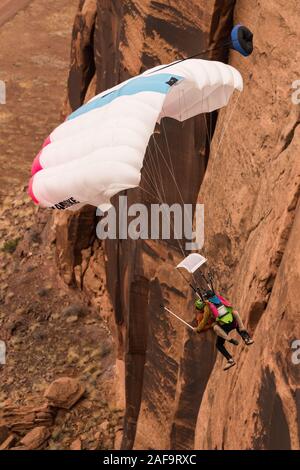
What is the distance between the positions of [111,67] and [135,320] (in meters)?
7.63

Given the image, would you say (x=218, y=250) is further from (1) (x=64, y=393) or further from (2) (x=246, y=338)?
(1) (x=64, y=393)

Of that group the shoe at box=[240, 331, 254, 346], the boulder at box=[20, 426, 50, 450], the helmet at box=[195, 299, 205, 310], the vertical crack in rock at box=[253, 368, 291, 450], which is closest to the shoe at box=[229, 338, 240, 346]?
the shoe at box=[240, 331, 254, 346]

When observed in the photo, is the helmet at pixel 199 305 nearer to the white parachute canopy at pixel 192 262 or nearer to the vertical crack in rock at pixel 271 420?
the white parachute canopy at pixel 192 262

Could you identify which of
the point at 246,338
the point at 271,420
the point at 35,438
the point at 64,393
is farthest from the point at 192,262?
the point at 35,438

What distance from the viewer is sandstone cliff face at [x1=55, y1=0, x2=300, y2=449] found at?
41.7 ft

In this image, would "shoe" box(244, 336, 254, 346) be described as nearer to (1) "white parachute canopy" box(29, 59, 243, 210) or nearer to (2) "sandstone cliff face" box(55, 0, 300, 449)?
(2) "sandstone cliff face" box(55, 0, 300, 449)

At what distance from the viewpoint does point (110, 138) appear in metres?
14.7

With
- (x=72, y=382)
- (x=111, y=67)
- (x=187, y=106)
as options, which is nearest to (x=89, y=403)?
(x=72, y=382)

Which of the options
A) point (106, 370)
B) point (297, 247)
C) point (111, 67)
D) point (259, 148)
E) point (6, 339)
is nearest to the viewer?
point (297, 247)

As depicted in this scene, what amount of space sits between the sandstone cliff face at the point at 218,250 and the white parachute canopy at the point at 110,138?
1322mm

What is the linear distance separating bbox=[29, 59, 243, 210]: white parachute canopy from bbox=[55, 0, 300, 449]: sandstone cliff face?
4.34ft
